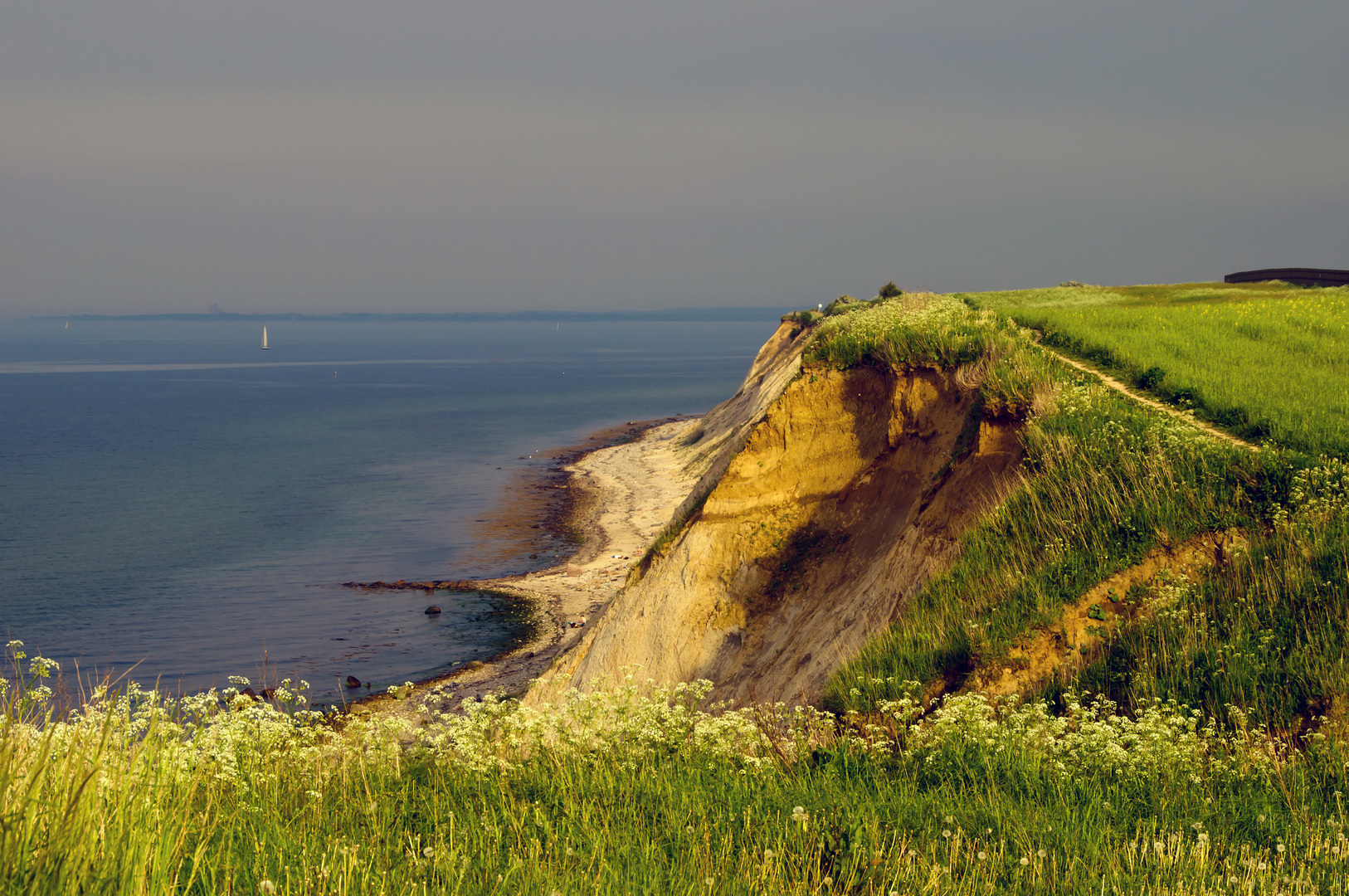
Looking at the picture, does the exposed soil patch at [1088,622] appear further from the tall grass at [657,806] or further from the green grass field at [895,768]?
the tall grass at [657,806]

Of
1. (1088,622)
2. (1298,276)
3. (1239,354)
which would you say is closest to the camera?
(1088,622)

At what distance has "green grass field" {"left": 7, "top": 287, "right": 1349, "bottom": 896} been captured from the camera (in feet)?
14.4

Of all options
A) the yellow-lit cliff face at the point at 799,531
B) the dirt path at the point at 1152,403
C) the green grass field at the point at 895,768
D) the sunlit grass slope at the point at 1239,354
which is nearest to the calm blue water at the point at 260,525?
the yellow-lit cliff face at the point at 799,531

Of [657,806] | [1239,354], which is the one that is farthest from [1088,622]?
[1239,354]

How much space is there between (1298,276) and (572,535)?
3279 centimetres

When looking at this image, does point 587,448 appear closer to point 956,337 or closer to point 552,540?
point 552,540

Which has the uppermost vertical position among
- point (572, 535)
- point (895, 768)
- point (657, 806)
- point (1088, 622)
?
point (1088, 622)

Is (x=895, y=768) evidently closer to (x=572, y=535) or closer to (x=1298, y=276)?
(x=1298, y=276)

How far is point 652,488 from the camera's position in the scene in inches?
2271

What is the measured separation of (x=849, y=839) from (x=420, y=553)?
42.8m

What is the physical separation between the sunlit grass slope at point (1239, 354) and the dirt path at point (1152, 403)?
21 cm

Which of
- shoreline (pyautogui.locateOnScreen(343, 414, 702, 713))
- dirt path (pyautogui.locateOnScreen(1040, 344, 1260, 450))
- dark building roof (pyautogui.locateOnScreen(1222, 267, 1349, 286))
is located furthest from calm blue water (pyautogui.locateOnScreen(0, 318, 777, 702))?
dark building roof (pyautogui.locateOnScreen(1222, 267, 1349, 286))

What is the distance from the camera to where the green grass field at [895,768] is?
439 centimetres

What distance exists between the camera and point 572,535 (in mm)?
47000
